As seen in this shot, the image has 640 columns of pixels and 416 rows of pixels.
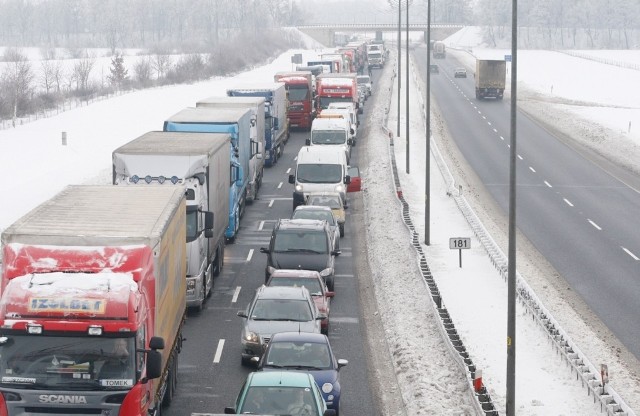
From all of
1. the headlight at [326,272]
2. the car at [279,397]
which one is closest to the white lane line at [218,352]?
the headlight at [326,272]

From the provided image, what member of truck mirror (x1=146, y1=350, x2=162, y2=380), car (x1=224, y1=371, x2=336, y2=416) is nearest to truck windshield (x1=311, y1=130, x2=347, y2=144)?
car (x1=224, y1=371, x2=336, y2=416)

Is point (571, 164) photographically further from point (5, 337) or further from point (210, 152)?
point (5, 337)

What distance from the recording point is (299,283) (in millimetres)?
25922

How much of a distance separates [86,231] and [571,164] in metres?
47.3

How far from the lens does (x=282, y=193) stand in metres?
46.9

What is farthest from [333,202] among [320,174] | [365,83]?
[365,83]

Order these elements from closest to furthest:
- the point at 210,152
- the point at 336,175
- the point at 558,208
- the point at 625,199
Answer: the point at 210,152, the point at 336,175, the point at 558,208, the point at 625,199

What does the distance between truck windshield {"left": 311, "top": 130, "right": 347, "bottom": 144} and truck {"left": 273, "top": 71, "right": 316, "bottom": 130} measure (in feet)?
49.3

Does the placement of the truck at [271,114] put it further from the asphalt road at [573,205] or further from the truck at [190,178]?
the truck at [190,178]

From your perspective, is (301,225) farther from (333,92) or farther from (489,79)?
(489,79)

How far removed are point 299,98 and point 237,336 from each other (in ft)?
145

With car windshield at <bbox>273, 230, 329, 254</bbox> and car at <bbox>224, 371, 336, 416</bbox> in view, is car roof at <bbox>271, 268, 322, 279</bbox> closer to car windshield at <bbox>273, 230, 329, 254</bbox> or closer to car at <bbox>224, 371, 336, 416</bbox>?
car windshield at <bbox>273, 230, 329, 254</bbox>

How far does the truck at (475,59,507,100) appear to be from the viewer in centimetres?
9594

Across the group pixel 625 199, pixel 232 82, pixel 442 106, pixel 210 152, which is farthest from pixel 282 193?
pixel 232 82
